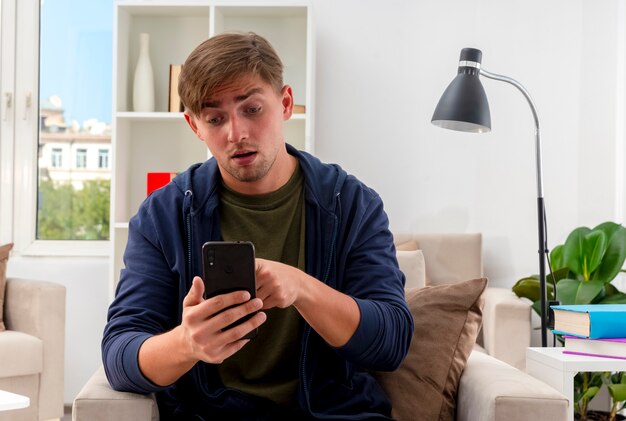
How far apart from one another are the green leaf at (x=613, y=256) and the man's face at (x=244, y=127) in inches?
76.9

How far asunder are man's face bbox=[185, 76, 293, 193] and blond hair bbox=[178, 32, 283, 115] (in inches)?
0.6

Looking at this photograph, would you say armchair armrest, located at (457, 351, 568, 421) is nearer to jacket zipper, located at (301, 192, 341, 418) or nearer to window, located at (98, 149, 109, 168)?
jacket zipper, located at (301, 192, 341, 418)

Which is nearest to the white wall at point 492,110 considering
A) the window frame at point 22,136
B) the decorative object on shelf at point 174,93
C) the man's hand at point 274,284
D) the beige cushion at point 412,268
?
the decorative object on shelf at point 174,93

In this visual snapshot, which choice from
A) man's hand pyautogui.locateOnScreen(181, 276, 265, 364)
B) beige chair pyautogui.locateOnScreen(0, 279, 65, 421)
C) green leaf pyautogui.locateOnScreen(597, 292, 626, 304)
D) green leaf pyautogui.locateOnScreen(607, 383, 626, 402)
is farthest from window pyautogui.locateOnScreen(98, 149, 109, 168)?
man's hand pyautogui.locateOnScreen(181, 276, 265, 364)

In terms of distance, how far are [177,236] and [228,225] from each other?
0.11 metres

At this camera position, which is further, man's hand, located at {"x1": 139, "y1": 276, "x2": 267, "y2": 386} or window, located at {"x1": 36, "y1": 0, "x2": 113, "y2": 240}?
window, located at {"x1": 36, "y1": 0, "x2": 113, "y2": 240}

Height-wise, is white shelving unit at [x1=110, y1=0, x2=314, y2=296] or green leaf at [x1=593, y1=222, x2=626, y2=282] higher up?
white shelving unit at [x1=110, y1=0, x2=314, y2=296]

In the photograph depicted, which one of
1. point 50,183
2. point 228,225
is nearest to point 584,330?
point 228,225

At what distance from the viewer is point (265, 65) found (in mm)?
1621

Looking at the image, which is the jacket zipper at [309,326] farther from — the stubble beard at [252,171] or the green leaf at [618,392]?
the green leaf at [618,392]

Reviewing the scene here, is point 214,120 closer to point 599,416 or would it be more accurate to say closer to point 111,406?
point 111,406

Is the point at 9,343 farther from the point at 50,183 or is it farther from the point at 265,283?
the point at 265,283

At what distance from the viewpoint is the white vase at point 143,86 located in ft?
12.4

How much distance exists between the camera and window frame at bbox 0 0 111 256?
4145 millimetres
